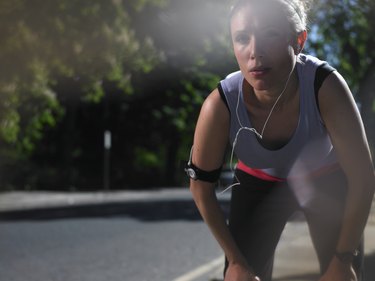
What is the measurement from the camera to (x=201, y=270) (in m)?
7.76

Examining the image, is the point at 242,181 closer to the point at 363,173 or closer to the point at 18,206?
the point at 363,173

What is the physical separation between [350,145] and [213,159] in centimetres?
45

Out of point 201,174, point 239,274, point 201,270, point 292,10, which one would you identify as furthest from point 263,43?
point 201,270

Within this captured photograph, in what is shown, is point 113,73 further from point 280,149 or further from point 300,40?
point 300,40

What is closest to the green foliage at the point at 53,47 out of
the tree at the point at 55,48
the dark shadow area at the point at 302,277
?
the tree at the point at 55,48

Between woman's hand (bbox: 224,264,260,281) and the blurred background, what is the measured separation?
903 mm

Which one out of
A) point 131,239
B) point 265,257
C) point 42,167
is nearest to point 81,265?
point 131,239

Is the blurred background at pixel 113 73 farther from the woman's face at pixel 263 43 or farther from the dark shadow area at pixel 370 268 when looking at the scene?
the dark shadow area at pixel 370 268

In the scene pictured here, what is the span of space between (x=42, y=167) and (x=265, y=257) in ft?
106

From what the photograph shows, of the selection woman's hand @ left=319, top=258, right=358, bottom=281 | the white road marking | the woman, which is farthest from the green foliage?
woman's hand @ left=319, top=258, right=358, bottom=281

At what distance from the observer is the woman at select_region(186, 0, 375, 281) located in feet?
6.79

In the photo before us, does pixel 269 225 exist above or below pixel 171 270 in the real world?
above

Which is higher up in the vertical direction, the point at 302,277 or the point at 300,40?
the point at 300,40

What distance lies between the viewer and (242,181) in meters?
2.58
